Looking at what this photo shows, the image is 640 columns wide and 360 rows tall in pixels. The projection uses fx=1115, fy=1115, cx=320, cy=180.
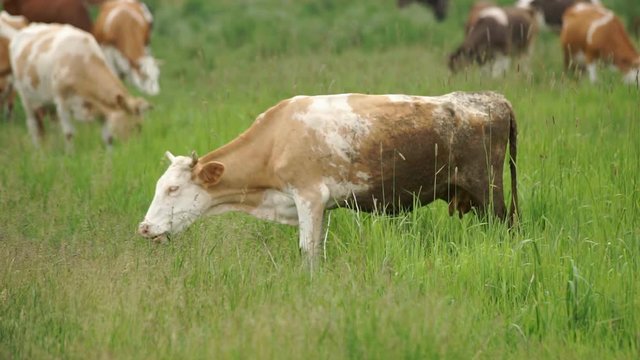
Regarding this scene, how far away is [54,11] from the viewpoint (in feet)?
55.0

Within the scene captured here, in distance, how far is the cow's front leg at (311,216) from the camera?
695 centimetres

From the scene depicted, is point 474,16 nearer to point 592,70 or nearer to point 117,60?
point 592,70

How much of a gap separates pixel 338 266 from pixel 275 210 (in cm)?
89

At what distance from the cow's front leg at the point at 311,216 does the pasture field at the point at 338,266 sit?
0.54 feet

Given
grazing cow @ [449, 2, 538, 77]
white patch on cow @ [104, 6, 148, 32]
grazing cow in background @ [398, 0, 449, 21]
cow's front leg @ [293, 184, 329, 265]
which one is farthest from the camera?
grazing cow in background @ [398, 0, 449, 21]

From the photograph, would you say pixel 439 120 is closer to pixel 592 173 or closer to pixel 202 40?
pixel 592 173

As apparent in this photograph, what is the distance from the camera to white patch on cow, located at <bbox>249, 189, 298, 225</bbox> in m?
7.24

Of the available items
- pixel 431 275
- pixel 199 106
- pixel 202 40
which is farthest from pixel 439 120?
pixel 202 40

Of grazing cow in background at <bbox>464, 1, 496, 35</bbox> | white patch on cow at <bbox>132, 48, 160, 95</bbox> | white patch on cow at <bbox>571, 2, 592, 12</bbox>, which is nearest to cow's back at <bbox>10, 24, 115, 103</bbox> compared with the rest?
white patch on cow at <bbox>132, 48, 160, 95</bbox>

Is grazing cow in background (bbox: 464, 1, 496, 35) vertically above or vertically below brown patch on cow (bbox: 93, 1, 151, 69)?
below

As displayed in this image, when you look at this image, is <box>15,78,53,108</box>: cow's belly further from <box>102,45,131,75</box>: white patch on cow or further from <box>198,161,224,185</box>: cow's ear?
<box>198,161,224,185</box>: cow's ear

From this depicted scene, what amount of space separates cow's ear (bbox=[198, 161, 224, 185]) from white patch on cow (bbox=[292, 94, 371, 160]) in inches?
23.3

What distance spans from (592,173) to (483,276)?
2.13 meters

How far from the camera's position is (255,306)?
590 centimetres
